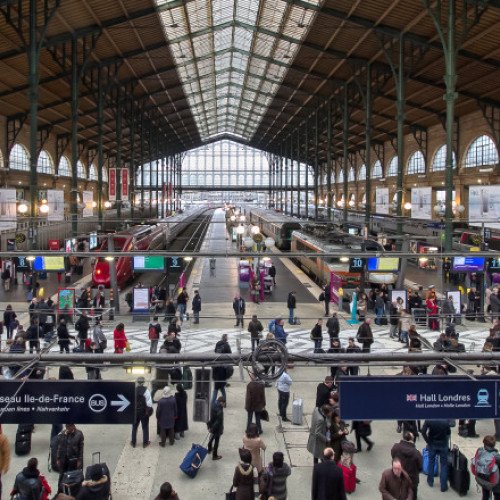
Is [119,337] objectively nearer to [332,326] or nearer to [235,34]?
[332,326]

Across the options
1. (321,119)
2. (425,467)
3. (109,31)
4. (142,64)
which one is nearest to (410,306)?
(425,467)

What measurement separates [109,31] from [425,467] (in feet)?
77.9

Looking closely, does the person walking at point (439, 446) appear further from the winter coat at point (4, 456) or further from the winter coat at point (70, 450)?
the winter coat at point (4, 456)

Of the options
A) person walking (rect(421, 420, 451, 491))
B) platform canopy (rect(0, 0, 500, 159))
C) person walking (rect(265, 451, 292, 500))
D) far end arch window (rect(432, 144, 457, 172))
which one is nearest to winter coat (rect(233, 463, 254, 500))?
person walking (rect(265, 451, 292, 500))

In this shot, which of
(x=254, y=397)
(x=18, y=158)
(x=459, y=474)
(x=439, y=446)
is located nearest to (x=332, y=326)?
(x=254, y=397)

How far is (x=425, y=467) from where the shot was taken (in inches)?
332

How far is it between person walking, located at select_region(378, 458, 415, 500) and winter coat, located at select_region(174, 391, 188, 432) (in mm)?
4028

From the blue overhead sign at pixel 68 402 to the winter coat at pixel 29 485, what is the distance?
0.93m

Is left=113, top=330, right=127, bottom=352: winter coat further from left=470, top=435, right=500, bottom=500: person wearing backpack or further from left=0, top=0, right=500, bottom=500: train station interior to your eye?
left=470, top=435, right=500, bottom=500: person wearing backpack

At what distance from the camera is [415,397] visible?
6.33 metres

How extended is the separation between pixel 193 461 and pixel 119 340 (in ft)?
18.1

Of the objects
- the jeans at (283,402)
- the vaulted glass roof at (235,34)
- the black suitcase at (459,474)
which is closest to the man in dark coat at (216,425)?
the jeans at (283,402)

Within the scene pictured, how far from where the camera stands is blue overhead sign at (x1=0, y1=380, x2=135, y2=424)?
6332 millimetres

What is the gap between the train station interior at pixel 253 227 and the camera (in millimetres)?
8750
